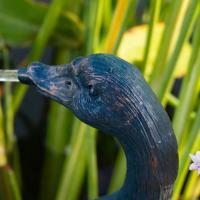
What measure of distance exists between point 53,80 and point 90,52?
310 mm

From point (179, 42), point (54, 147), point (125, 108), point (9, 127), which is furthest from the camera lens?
point (54, 147)

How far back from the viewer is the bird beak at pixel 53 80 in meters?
Answer: 0.44

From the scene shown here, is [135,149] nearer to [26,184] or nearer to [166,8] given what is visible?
[166,8]

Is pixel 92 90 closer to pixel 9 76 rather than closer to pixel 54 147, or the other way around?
pixel 9 76

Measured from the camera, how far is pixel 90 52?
75 centimetres

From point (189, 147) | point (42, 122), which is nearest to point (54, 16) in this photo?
point (189, 147)

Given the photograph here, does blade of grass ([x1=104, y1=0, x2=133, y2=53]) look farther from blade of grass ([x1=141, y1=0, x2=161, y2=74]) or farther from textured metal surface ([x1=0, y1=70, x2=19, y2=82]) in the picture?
textured metal surface ([x1=0, y1=70, x2=19, y2=82])

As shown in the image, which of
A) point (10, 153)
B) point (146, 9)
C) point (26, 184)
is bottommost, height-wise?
point (26, 184)

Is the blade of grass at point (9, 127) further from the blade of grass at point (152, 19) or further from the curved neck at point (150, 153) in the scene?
the curved neck at point (150, 153)

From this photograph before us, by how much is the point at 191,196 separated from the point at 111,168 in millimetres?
296

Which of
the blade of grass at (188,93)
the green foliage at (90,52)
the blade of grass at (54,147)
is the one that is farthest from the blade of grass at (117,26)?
the blade of grass at (54,147)

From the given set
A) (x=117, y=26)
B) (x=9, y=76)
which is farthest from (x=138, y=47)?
(x=9, y=76)

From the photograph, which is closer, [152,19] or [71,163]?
[152,19]

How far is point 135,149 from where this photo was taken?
429 mm
